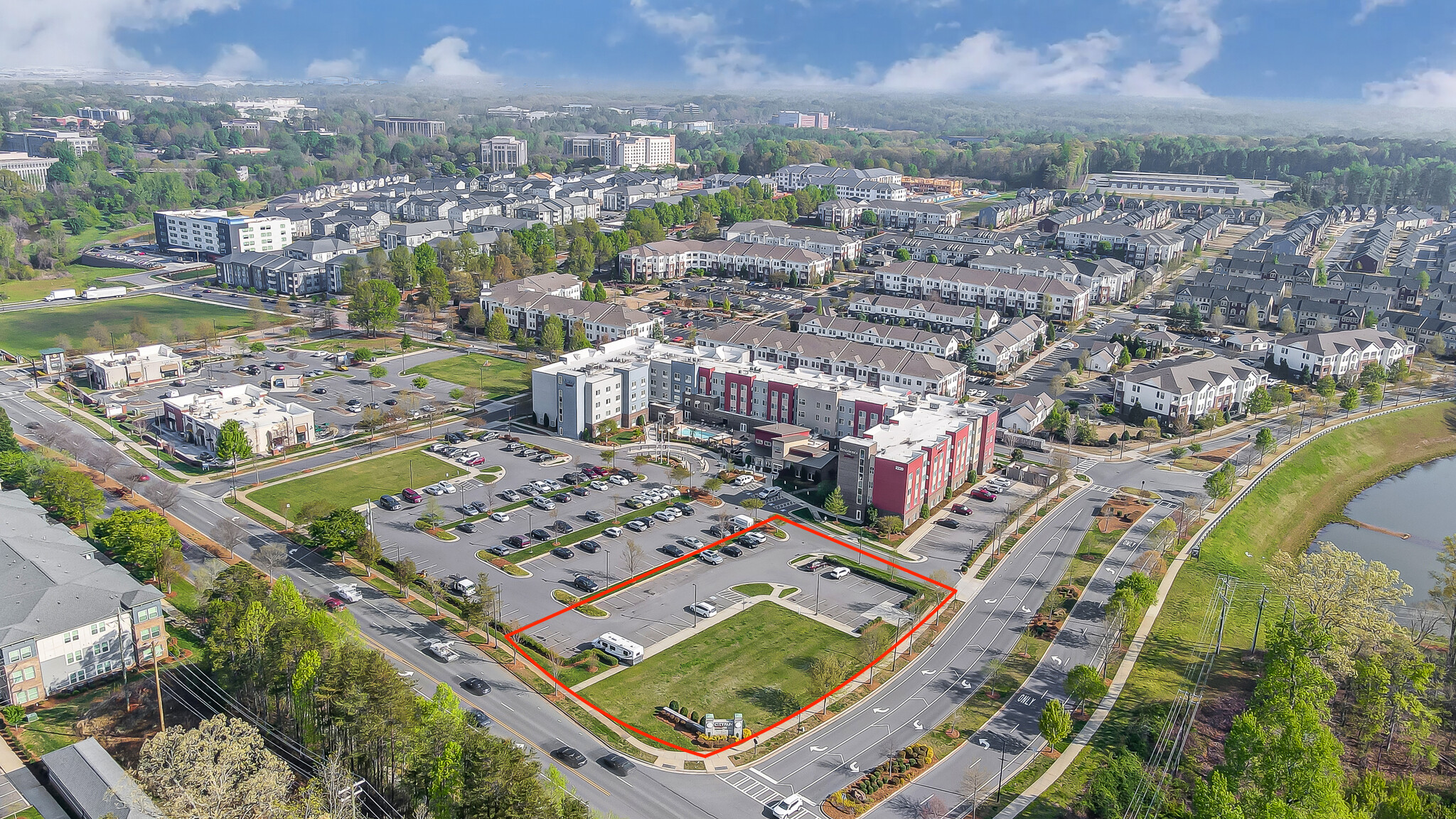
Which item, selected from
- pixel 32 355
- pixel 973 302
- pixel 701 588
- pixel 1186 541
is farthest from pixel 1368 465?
pixel 32 355

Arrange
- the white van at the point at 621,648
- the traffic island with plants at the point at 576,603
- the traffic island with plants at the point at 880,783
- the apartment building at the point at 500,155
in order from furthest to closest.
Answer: the apartment building at the point at 500,155, the traffic island with plants at the point at 576,603, the white van at the point at 621,648, the traffic island with plants at the point at 880,783

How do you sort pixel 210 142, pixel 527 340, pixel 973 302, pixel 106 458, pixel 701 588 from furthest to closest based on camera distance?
1. pixel 210 142
2. pixel 973 302
3. pixel 527 340
4. pixel 106 458
5. pixel 701 588

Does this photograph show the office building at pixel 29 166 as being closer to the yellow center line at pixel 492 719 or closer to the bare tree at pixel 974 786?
the yellow center line at pixel 492 719

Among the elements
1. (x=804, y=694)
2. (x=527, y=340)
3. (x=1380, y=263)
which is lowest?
(x=804, y=694)

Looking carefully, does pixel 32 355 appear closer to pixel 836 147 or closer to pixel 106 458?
pixel 106 458

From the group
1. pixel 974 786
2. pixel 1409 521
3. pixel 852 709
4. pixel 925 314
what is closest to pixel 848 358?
pixel 925 314

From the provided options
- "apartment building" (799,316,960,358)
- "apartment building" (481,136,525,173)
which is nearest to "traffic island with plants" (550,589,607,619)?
"apartment building" (799,316,960,358)

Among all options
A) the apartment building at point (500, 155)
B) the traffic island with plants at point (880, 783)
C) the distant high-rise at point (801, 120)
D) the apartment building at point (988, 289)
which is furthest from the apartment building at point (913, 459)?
the distant high-rise at point (801, 120)

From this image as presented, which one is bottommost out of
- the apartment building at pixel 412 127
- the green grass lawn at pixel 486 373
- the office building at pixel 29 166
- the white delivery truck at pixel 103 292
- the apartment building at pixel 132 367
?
the green grass lawn at pixel 486 373
